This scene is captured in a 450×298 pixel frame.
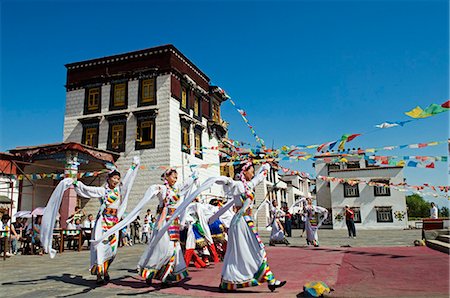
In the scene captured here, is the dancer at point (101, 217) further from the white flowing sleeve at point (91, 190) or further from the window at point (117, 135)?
the window at point (117, 135)

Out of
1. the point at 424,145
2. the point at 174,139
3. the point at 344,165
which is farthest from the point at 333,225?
the point at 424,145

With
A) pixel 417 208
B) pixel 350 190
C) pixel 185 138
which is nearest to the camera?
pixel 185 138

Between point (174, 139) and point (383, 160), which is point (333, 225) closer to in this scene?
point (174, 139)

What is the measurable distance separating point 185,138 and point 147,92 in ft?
12.2

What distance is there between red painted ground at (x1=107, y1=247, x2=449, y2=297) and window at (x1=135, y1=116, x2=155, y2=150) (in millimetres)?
14230

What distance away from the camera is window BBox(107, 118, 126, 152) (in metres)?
22.6

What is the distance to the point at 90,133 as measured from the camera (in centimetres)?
2348

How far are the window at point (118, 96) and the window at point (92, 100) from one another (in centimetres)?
102

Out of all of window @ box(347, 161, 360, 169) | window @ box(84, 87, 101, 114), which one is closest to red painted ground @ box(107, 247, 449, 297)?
window @ box(84, 87, 101, 114)

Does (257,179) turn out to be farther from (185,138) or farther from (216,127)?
(216,127)

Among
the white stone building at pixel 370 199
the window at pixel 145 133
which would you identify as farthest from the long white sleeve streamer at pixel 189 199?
the white stone building at pixel 370 199

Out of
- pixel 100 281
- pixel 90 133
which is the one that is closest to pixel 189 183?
pixel 100 281

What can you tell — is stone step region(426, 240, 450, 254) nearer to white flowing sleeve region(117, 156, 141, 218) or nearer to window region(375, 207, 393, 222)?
white flowing sleeve region(117, 156, 141, 218)

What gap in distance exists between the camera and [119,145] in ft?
74.4
